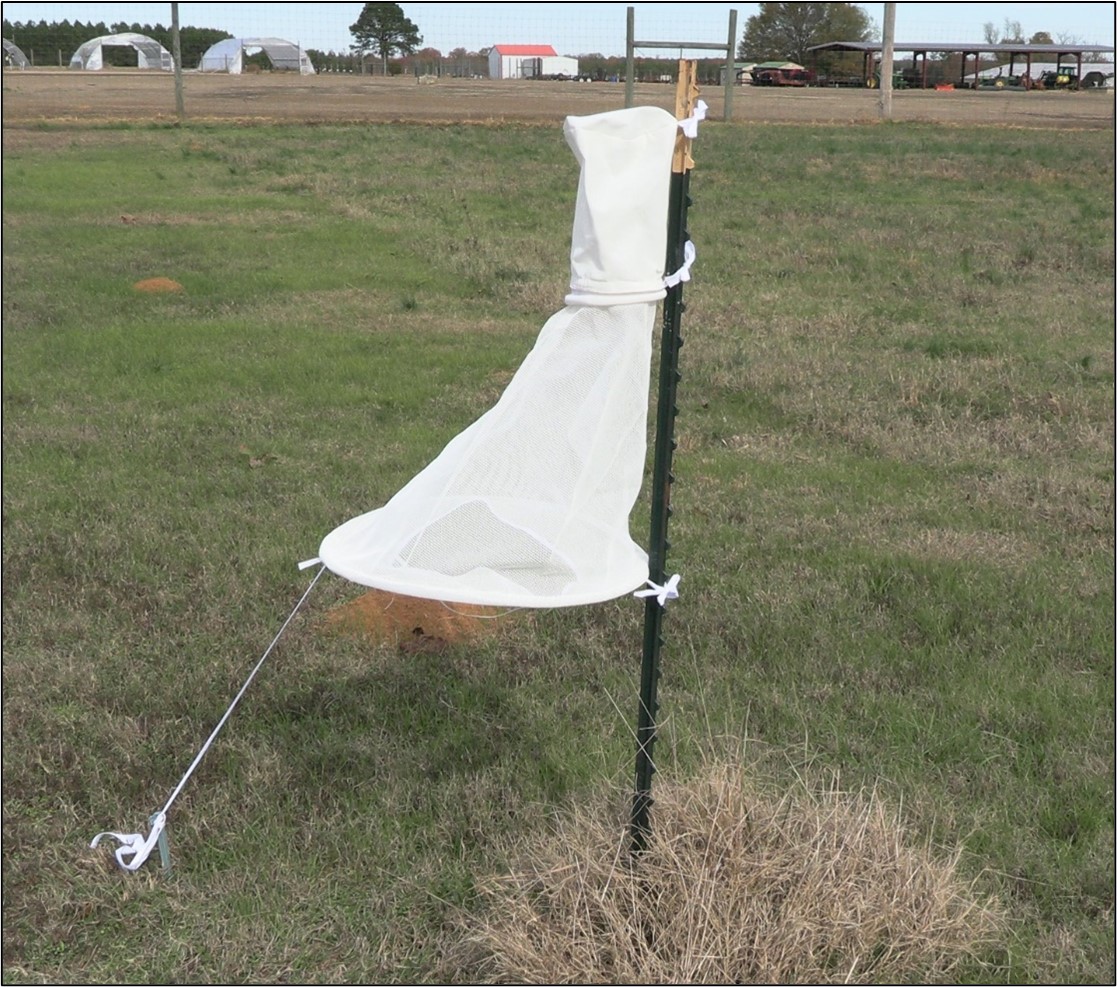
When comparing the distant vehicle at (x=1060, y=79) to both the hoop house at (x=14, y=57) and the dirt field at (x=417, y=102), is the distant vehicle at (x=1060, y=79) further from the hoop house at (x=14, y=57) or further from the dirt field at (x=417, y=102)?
the hoop house at (x=14, y=57)

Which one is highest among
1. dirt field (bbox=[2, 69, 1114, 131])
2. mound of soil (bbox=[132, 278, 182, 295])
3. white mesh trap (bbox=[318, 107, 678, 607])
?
dirt field (bbox=[2, 69, 1114, 131])

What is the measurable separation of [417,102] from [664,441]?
26691 mm

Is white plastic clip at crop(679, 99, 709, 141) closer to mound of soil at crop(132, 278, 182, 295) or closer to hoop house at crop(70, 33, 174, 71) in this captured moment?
mound of soil at crop(132, 278, 182, 295)

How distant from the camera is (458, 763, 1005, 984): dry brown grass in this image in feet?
8.42

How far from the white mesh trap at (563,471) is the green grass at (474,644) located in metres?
0.79

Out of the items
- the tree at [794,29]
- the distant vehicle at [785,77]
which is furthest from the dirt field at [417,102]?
the tree at [794,29]

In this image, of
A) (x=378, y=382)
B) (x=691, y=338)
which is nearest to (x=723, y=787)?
(x=378, y=382)

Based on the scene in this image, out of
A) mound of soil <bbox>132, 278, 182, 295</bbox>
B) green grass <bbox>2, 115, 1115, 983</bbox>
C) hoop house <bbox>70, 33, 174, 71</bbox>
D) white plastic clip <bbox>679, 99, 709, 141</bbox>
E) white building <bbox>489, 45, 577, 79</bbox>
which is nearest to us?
white plastic clip <bbox>679, 99, 709, 141</bbox>

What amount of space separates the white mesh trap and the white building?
3288cm

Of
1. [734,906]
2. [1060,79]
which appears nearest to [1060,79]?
[1060,79]

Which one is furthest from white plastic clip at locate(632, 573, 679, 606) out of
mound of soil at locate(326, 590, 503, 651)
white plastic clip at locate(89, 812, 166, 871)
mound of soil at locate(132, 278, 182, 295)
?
mound of soil at locate(132, 278, 182, 295)

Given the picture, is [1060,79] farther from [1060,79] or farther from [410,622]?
[410,622]

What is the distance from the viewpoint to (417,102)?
2770cm

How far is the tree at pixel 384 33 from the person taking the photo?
3559 cm
